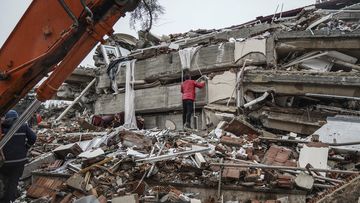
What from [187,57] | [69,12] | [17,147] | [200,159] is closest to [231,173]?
[200,159]

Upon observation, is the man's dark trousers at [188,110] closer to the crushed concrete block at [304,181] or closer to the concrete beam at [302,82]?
the concrete beam at [302,82]

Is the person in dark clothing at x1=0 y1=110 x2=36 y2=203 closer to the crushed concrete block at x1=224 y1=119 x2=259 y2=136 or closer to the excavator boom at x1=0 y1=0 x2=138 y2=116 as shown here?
the excavator boom at x1=0 y1=0 x2=138 y2=116

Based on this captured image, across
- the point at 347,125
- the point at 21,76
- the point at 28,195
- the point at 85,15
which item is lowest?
the point at 28,195

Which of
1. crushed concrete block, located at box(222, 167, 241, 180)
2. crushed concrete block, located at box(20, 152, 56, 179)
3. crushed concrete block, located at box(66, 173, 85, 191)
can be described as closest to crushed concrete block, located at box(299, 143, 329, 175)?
crushed concrete block, located at box(222, 167, 241, 180)

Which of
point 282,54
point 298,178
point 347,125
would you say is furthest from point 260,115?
point 298,178

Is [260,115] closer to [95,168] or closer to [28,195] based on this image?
[95,168]

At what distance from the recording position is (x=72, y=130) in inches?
473

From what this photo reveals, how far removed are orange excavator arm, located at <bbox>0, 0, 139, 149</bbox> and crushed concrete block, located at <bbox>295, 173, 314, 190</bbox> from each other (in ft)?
11.3

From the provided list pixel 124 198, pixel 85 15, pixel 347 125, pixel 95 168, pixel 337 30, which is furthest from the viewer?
pixel 337 30

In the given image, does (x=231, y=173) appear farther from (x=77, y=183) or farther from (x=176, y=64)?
(x=176, y=64)

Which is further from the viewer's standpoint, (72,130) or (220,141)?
(72,130)

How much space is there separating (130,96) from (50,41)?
9553 millimetres

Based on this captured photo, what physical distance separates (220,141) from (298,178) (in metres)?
2.75

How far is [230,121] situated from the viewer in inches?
371
